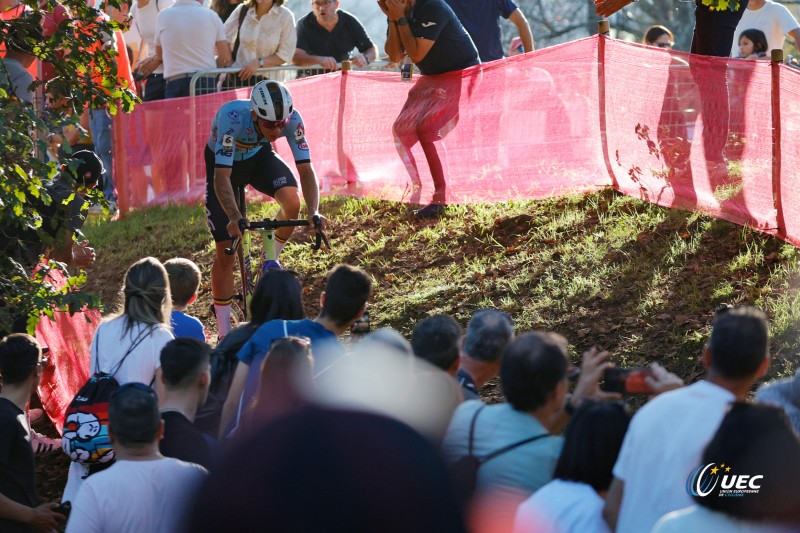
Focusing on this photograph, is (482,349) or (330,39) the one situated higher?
(330,39)

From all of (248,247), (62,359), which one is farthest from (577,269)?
(62,359)

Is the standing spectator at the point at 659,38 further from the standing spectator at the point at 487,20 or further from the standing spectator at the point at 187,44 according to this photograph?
the standing spectator at the point at 187,44

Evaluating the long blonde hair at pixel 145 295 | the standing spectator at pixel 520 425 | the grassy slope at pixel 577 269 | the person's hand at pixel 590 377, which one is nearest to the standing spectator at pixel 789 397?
the person's hand at pixel 590 377

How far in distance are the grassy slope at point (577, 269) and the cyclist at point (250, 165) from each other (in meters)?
1.32

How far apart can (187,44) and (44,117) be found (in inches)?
304

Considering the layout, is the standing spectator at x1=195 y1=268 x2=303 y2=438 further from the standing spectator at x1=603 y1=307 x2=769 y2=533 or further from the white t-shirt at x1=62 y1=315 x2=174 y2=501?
the standing spectator at x1=603 y1=307 x2=769 y2=533

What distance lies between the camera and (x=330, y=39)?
13.8 m

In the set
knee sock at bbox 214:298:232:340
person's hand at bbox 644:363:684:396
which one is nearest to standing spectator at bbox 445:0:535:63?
knee sock at bbox 214:298:232:340

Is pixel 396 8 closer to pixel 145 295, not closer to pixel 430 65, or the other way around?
Answer: pixel 430 65

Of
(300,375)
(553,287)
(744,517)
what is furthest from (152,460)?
(553,287)

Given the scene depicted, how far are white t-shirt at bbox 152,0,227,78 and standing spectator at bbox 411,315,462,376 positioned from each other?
9542mm

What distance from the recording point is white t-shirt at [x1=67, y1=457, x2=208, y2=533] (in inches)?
153

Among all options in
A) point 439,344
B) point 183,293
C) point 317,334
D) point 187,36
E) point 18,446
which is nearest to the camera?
point 439,344

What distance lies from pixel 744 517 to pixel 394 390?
1.11 meters
